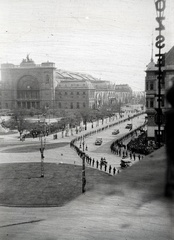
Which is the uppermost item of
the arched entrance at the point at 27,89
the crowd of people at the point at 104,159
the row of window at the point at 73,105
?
the arched entrance at the point at 27,89

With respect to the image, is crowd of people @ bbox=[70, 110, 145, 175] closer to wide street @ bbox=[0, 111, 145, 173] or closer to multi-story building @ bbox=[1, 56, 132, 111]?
wide street @ bbox=[0, 111, 145, 173]

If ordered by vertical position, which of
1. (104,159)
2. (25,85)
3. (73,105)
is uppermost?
(25,85)

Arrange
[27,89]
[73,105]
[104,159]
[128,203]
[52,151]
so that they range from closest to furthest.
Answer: [128,203], [104,159], [52,151], [73,105], [27,89]

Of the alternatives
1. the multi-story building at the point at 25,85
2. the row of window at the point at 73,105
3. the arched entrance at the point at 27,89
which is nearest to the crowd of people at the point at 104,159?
the row of window at the point at 73,105

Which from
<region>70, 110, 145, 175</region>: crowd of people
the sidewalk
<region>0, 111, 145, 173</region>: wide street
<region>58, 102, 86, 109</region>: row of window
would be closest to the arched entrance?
<region>58, 102, 86, 109</region>: row of window

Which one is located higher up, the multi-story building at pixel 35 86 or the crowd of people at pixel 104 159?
the multi-story building at pixel 35 86

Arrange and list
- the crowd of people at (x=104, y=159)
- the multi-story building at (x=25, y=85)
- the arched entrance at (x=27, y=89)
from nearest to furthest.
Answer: the crowd of people at (x=104, y=159) < the multi-story building at (x=25, y=85) < the arched entrance at (x=27, y=89)

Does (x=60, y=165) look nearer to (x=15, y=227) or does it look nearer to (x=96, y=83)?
(x=15, y=227)

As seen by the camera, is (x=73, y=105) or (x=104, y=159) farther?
(x=73, y=105)

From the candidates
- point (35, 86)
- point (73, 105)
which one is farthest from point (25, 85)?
point (73, 105)

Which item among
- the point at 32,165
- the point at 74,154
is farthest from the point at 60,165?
the point at 74,154

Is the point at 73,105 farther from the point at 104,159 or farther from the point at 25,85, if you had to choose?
the point at 25,85

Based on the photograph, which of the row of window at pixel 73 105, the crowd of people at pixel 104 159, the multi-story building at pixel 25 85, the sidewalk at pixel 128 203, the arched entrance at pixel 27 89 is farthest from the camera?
the arched entrance at pixel 27 89

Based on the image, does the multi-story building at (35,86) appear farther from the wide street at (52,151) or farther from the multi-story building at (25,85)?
the wide street at (52,151)
